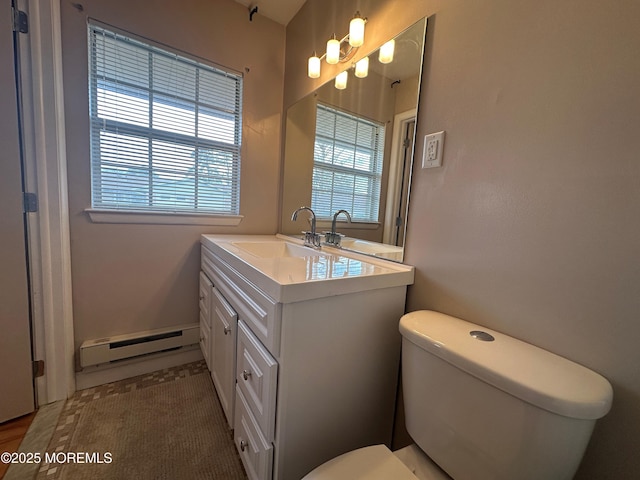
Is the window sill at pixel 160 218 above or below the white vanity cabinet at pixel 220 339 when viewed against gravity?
above

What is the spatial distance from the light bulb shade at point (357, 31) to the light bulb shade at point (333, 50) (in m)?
0.14

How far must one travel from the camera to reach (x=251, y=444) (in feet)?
3.11

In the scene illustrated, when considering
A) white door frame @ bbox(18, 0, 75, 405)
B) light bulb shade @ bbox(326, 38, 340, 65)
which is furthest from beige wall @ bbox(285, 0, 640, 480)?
white door frame @ bbox(18, 0, 75, 405)

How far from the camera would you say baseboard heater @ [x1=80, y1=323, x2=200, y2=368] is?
1525mm

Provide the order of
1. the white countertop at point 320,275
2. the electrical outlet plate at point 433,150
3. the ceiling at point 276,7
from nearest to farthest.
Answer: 1. the white countertop at point 320,275
2. the electrical outlet plate at point 433,150
3. the ceiling at point 276,7

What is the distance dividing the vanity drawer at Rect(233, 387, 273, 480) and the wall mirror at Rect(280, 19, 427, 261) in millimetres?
821

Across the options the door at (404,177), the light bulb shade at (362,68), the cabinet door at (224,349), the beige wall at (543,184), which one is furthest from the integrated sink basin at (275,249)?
the light bulb shade at (362,68)

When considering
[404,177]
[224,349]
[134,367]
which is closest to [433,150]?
[404,177]

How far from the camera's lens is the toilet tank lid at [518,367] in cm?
53

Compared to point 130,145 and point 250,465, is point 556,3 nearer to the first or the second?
point 250,465

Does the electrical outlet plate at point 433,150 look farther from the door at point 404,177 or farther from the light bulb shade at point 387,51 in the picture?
the light bulb shade at point 387,51

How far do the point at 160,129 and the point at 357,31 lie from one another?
4.14 feet

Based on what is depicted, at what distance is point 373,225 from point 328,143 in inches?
25.1

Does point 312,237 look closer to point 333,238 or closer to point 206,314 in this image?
point 333,238
